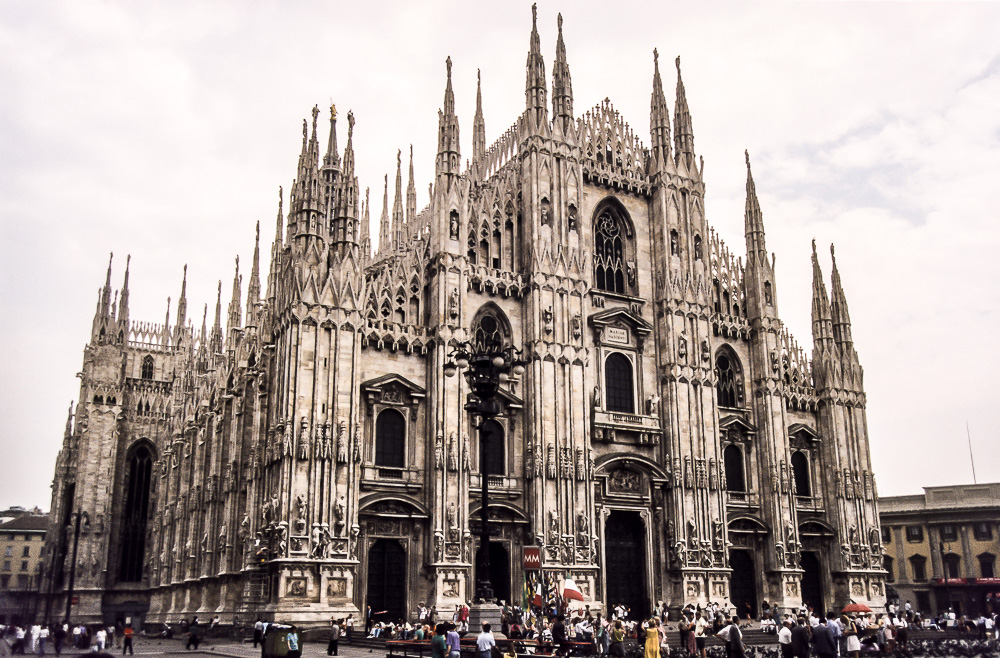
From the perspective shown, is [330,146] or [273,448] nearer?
[273,448]

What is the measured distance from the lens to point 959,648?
27328mm

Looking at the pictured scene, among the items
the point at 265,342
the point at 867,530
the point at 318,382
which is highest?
the point at 265,342

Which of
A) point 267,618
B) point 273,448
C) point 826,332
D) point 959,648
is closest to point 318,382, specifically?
point 273,448

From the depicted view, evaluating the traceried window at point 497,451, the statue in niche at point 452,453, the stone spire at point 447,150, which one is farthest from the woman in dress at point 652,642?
the stone spire at point 447,150

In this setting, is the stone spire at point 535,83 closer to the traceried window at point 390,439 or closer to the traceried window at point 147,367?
the traceried window at point 390,439

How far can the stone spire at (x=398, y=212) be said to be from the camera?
55062mm

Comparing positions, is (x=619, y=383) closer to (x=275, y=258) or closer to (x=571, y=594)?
(x=571, y=594)

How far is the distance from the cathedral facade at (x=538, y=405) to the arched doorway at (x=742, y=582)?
6.6 inches

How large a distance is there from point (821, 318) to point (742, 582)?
15.2m

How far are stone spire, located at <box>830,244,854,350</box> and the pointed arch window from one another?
53235 millimetres

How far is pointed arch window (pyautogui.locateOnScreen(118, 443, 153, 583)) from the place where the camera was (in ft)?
238

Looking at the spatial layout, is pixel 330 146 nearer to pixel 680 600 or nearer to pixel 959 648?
pixel 680 600

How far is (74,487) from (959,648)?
64.8 m

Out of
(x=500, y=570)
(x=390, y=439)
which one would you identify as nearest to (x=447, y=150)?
(x=390, y=439)
